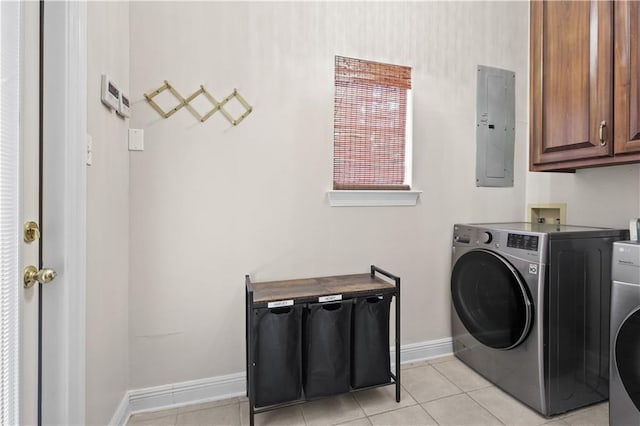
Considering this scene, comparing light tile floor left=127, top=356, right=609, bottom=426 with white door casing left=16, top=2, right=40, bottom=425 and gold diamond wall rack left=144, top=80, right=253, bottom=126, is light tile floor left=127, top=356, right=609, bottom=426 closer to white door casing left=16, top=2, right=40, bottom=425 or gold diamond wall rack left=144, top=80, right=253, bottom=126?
white door casing left=16, top=2, right=40, bottom=425

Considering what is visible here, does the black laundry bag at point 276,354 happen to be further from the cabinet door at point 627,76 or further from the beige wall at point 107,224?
the cabinet door at point 627,76

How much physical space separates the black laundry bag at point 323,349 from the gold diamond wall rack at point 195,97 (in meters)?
1.16

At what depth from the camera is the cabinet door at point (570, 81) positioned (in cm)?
158

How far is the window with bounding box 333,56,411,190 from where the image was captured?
78.9 inches

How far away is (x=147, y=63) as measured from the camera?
64.4 inches

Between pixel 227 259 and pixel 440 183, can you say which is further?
pixel 440 183

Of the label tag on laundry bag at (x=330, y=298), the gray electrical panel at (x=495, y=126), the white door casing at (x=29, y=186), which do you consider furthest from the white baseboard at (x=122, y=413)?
the gray electrical panel at (x=495, y=126)

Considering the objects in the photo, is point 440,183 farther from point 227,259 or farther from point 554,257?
point 227,259

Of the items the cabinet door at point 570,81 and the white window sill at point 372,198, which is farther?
the white window sill at point 372,198

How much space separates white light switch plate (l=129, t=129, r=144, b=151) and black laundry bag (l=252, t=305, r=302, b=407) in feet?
3.48

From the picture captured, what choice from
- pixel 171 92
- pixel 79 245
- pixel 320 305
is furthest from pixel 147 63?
pixel 320 305

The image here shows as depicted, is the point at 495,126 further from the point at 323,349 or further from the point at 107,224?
the point at 107,224

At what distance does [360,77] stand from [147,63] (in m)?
1.25

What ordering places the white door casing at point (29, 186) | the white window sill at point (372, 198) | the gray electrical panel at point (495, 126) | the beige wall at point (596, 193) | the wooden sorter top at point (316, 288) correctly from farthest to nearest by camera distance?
1. the gray electrical panel at point (495, 126)
2. the white window sill at point (372, 198)
3. the beige wall at point (596, 193)
4. the wooden sorter top at point (316, 288)
5. the white door casing at point (29, 186)
